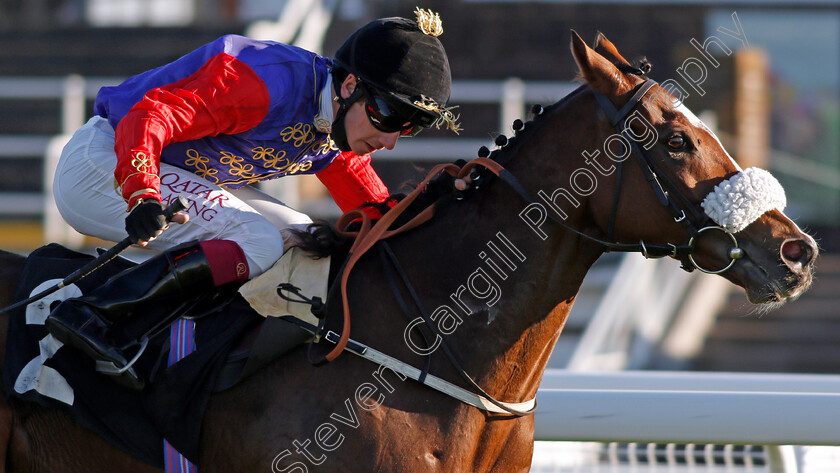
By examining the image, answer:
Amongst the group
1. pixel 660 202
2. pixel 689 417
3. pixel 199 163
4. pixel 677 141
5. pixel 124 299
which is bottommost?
pixel 689 417

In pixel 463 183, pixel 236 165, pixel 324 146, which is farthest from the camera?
pixel 324 146

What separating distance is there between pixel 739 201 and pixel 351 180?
1320mm

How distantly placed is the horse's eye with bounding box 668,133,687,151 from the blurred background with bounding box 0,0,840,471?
339cm

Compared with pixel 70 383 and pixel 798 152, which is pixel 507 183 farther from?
pixel 798 152

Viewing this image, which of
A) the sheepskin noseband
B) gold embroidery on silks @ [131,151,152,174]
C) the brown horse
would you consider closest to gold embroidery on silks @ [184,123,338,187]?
gold embroidery on silks @ [131,151,152,174]

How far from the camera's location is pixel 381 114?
8.29 feet

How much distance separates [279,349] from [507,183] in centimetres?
73

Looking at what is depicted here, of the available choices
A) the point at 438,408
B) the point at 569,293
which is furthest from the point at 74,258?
the point at 569,293

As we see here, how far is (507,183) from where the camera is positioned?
2451 millimetres

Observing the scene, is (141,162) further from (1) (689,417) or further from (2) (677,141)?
(1) (689,417)

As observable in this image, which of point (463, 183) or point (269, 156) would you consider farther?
point (269, 156)

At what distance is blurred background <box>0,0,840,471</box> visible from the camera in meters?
6.85

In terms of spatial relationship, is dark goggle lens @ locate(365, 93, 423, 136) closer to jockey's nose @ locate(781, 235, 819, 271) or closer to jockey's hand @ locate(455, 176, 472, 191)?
jockey's hand @ locate(455, 176, 472, 191)

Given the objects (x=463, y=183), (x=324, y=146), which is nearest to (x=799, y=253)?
(x=463, y=183)
